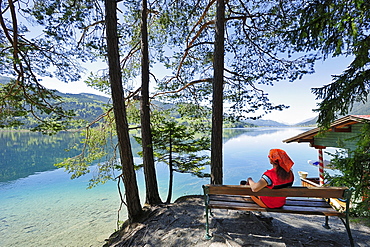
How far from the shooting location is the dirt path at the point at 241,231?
8.11 ft

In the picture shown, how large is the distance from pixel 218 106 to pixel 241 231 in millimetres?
2819

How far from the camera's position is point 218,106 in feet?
14.8

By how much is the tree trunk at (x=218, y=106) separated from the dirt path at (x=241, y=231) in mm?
1084

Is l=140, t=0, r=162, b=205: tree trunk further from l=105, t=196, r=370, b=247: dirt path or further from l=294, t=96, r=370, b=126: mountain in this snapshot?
l=294, t=96, r=370, b=126: mountain

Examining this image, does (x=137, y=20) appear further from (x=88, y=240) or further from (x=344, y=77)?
(x=88, y=240)

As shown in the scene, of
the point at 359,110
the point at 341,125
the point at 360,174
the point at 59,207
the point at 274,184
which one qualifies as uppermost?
the point at 359,110

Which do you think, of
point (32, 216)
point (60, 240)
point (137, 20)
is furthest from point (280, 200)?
point (32, 216)

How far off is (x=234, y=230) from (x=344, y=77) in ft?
11.5

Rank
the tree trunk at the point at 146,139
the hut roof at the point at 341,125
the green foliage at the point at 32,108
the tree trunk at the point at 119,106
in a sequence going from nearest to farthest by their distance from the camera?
the tree trunk at the point at 119,106, the green foliage at the point at 32,108, the tree trunk at the point at 146,139, the hut roof at the point at 341,125

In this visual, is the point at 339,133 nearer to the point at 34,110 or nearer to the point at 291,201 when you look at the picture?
the point at 291,201

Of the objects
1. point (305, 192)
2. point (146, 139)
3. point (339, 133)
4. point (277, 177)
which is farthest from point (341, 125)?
point (146, 139)

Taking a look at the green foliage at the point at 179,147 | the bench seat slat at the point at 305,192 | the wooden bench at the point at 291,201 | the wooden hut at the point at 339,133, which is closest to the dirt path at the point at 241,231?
the wooden bench at the point at 291,201

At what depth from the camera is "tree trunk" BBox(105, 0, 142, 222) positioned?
423 centimetres

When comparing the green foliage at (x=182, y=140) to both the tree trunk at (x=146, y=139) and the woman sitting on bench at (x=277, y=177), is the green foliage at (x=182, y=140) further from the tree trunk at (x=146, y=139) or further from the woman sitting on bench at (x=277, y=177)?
the woman sitting on bench at (x=277, y=177)
